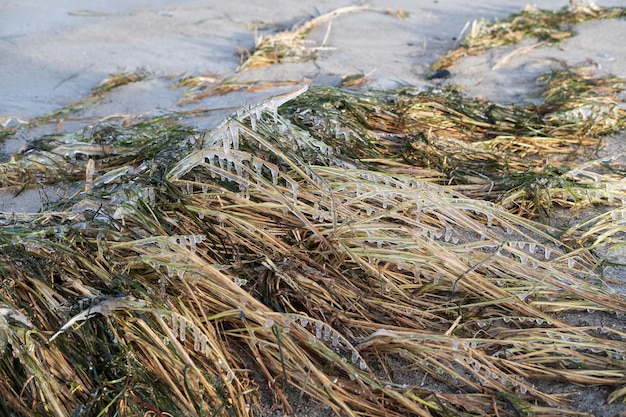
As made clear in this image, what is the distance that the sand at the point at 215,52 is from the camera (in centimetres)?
326

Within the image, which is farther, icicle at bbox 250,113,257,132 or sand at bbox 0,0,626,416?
sand at bbox 0,0,626,416

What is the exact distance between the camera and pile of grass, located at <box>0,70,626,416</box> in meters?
1.34

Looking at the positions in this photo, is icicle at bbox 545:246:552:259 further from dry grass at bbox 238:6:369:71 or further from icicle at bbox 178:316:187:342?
dry grass at bbox 238:6:369:71

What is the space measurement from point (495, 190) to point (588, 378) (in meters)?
0.84

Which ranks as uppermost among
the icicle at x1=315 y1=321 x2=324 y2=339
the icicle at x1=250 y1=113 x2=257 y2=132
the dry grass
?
the icicle at x1=250 y1=113 x2=257 y2=132

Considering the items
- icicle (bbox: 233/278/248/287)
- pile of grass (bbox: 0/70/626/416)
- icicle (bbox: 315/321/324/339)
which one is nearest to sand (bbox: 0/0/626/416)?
pile of grass (bbox: 0/70/626/416)

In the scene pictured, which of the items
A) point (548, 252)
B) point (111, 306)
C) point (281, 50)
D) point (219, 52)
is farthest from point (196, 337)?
point (219, 52)

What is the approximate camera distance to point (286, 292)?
1.54 meters

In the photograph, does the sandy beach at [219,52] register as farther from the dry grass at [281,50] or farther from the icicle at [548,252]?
the icicle at [548,252]

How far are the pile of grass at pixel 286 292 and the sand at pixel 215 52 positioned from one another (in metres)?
0.69

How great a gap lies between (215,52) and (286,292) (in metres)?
3.00

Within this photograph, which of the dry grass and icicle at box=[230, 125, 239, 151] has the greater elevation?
icicle at box=[230, 125, 239, 151]

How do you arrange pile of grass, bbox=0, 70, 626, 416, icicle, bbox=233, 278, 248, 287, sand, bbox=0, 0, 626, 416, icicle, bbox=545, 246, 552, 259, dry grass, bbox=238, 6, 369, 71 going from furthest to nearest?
1. dry grass, bbox=238, 6, 369, 71
2. sand, bbox=0, 0, 626, 416
3. icicle, bbox=545, 246, 552, 259
4. icicle, bbox=233, 278, 248, 287
5. pile of grass, bbox=0, 70, 626, 416

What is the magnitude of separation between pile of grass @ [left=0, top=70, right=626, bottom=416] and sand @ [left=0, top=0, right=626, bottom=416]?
0.69 m
